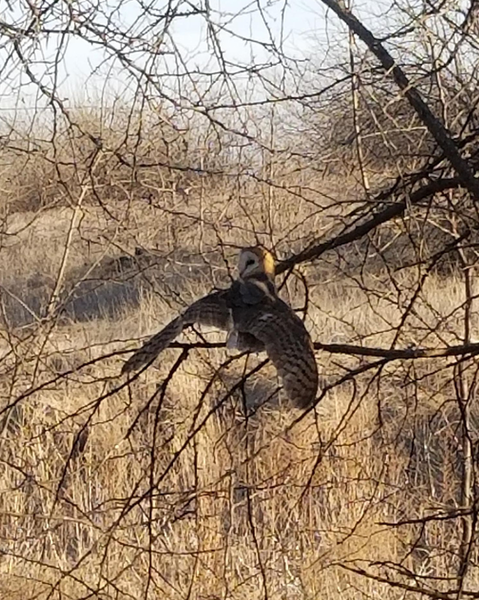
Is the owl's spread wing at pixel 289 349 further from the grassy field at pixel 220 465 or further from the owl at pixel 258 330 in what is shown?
the grassy field at pixel 220 465

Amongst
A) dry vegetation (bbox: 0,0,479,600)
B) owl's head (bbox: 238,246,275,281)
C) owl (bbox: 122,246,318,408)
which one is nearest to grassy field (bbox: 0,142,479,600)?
dry vegetation (bbox: 0,0,479,600)

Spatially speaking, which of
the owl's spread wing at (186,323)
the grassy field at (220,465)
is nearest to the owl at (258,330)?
the owl's spread wing at (186,323)

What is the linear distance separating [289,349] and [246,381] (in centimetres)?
192

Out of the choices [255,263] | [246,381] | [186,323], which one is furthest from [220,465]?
[186,323]

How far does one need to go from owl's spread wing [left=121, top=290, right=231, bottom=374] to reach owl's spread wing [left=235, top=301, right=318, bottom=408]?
6cm

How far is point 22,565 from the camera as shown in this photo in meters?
4.23

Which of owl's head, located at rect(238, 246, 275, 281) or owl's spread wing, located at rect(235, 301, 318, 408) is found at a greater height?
owl's head, located at rect(238, 246, 275, 281)

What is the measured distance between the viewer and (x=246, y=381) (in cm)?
385

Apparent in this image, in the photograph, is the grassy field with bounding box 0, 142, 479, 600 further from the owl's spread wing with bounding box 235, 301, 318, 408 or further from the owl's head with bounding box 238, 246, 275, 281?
the owl's spread wing with bounding box 235, 301, 318, 408

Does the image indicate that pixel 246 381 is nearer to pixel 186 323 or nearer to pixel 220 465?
pixel 220 465

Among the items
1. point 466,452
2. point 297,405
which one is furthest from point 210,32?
point 466,452

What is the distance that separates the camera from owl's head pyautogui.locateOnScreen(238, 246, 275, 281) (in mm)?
2297

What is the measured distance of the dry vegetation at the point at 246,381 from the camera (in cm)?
265

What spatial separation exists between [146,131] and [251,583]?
175 cm
